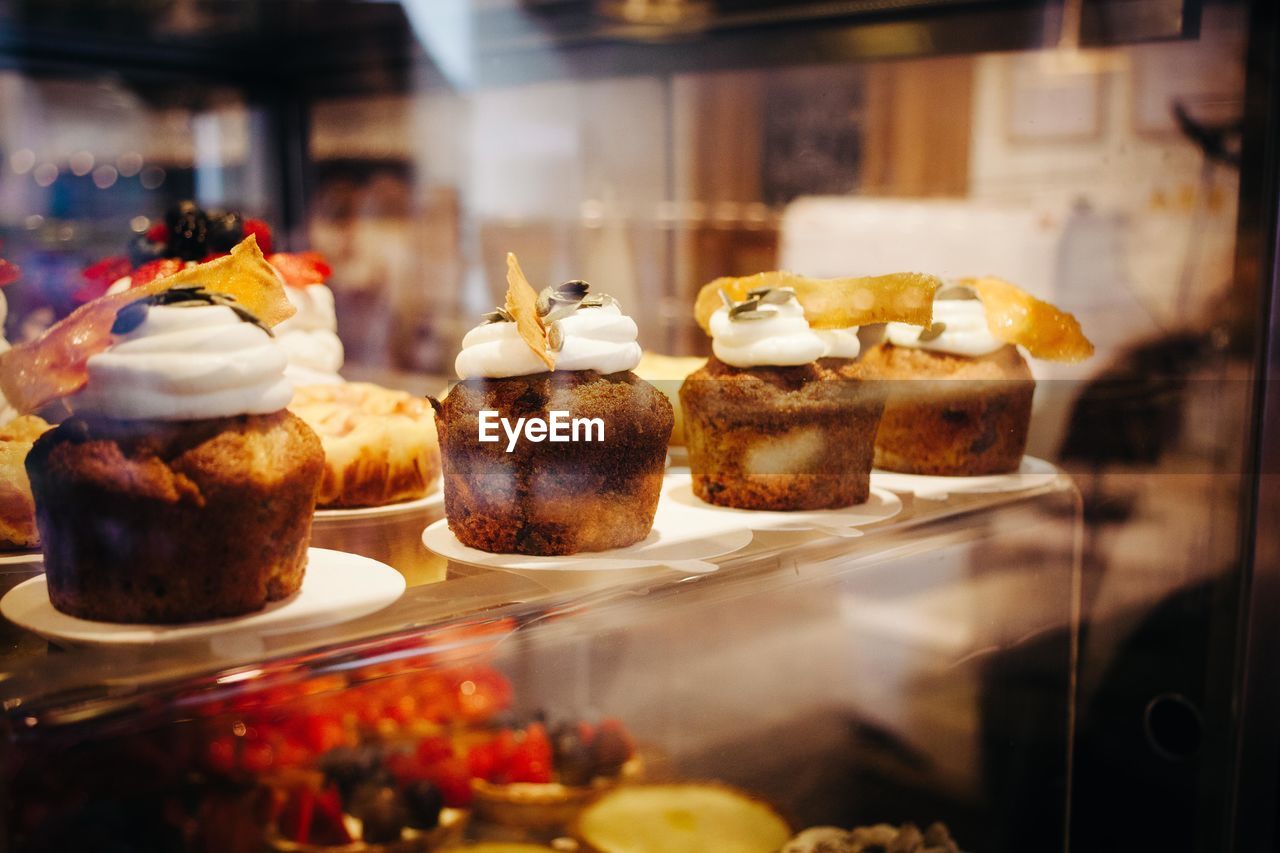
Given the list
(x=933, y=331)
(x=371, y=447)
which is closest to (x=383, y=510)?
(x=371, y=447)

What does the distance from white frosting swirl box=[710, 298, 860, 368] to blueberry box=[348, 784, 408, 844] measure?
2.11 feet

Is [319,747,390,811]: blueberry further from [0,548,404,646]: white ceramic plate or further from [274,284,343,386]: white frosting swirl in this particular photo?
[274,284,343,386]: white frosting swirl

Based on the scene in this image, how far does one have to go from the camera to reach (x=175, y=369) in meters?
0.90

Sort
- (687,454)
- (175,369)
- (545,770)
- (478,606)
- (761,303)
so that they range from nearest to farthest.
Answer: (175,369) → (478,606) → (545,770) → (761,303) → (687,454)

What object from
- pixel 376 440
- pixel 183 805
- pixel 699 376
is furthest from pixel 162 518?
pixel 699 376

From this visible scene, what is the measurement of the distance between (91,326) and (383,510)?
16.9 inches

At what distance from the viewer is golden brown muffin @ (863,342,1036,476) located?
1.53 m

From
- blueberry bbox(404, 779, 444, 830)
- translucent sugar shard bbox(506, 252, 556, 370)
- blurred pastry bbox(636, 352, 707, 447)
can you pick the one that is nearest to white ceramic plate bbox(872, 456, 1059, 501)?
blurred pastry bbox(636, 352, 707, 447)

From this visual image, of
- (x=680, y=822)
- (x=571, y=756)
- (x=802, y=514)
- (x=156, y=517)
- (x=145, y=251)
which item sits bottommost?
(x=680, y=822)

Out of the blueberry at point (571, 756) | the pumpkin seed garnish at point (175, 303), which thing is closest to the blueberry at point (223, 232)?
the pumpkin seed garnish at point (175, 303)

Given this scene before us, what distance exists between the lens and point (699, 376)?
1.45m

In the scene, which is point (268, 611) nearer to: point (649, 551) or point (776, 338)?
point (649, 551)

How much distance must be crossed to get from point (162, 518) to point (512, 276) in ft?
1.67

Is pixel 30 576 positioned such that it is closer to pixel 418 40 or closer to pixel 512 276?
pixel 512 276
